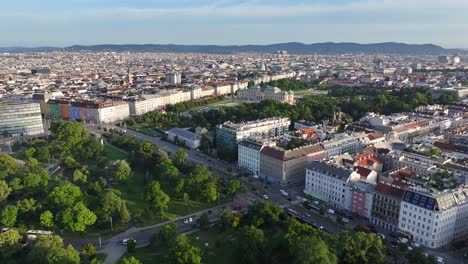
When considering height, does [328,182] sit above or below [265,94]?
below

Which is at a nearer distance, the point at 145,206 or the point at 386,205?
the point at 386,205

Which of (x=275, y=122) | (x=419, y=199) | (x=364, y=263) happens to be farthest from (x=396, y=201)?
(x=275, y=122)

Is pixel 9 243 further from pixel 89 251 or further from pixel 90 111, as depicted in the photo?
pixel 90 111

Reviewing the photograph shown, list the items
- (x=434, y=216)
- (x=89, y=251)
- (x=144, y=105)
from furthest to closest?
(x=144, y=105)
(x=434, y=216)
(x=89, y=251)

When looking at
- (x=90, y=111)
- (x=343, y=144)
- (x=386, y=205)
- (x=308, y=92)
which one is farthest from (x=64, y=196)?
(x=308, y=92)

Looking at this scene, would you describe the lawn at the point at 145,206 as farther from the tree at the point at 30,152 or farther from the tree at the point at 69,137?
the tree at the point at 30,152

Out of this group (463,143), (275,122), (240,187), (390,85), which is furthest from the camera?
(390,85)

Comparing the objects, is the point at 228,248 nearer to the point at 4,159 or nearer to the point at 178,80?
the point at 4,159
